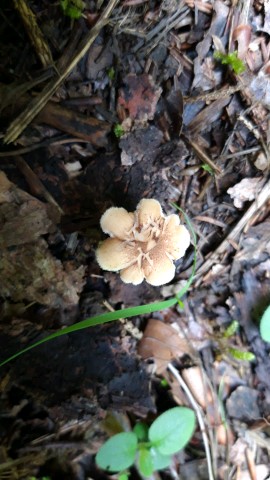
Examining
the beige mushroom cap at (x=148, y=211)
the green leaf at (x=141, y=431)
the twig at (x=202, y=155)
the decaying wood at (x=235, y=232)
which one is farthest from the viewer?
the green leaf at (x=141, y=431)

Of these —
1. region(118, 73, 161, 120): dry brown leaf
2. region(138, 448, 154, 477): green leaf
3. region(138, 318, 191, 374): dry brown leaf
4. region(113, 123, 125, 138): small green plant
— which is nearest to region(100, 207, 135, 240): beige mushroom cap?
region(113, 123, 125, 138): small green plant

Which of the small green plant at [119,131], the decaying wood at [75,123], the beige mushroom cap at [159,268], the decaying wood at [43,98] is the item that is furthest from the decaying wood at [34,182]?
the beige mushroom cap at [159,268]

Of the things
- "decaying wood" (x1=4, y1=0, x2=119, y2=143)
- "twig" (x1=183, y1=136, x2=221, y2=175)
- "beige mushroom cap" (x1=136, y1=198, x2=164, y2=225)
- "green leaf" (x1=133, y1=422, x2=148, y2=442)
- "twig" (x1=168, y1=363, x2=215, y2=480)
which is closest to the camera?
"beige mushroom cap" (x1=136, y1=198, x2=164, y2=225)

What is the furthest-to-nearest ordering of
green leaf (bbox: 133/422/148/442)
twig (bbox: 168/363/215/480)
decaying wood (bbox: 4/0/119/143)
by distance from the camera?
twig (bbox: 168/363/215/480), green leaf (bbox: 133/422/148/442), decaying wood (bbox: 4/0/119/143)

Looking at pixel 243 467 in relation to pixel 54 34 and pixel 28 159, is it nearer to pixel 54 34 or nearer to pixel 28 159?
pixel 28 159

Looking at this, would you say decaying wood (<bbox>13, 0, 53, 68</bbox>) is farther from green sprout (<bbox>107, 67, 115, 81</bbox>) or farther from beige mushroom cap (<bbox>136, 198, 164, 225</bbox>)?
beige mushroom cap (<bbox>136, 198, 164, 225</bbox>)

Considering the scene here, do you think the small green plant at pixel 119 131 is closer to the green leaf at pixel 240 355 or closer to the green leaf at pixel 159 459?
the green leaf at pixel 240 355

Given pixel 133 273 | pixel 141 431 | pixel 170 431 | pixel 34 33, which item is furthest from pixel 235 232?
pixel 34 33

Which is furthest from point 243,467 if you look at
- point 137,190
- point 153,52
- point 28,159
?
point 153,52
